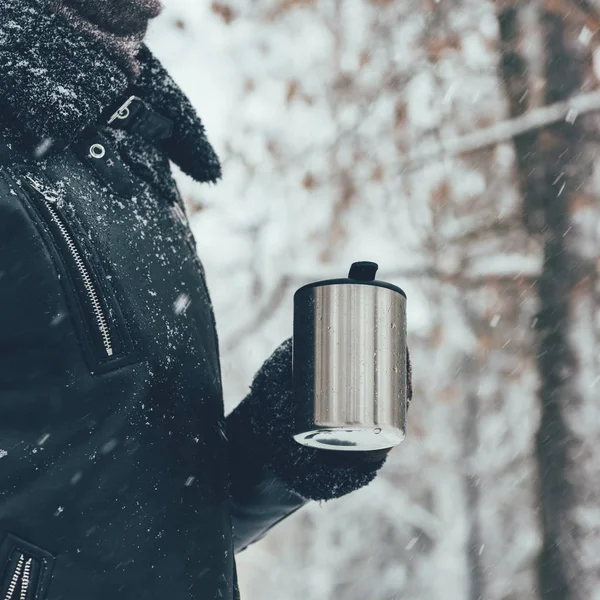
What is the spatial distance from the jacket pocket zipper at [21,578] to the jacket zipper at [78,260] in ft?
1.03

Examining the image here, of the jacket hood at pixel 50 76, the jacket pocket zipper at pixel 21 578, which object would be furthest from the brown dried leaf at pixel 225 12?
the jacket pocket zipper at pixel 21 578

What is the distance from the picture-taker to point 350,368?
1.42 metres

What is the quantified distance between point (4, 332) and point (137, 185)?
0.43 metres

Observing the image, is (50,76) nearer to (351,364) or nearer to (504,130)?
(351,364)

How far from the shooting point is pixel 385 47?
19.2ft

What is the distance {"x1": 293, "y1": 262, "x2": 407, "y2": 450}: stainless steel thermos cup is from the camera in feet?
4.60

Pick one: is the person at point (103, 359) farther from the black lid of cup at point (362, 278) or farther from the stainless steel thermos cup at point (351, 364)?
the black lid of cup at point (362, 278)

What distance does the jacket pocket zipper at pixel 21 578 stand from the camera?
44.9 inches

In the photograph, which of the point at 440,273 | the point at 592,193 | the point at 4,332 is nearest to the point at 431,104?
the point at 440,273

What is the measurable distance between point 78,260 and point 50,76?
29 cm

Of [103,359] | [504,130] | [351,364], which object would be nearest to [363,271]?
[351,364]

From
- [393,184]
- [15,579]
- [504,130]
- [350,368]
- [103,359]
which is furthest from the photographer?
[393,184]

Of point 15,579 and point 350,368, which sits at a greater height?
point 350,368

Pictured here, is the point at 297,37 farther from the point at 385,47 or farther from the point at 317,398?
the point at 317,398
